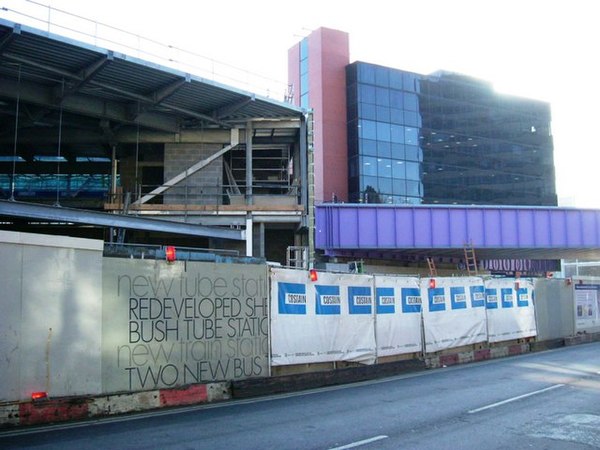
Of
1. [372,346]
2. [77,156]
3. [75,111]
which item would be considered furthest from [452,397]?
[77,156]

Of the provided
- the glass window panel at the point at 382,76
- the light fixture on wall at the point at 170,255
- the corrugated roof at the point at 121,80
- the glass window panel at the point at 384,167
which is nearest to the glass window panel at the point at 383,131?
the glass window panel at the point at 384,167

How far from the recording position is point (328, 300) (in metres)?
14.1

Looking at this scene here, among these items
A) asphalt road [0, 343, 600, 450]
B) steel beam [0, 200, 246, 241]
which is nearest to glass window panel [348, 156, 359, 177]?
steel beam [0, 200, 246, 241]

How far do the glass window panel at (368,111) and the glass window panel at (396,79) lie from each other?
3.57m

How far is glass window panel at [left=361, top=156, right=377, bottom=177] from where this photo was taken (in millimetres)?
60969

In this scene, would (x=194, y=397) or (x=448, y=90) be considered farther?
(x=448, y=90)

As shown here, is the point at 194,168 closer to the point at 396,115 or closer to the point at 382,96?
the point at 382,96

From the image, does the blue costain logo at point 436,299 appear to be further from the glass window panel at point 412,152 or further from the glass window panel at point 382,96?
the glass window panel at point 382,96

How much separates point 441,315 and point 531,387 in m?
5.41

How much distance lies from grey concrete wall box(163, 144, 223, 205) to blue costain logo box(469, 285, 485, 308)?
12.8m

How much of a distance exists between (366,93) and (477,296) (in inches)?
1818

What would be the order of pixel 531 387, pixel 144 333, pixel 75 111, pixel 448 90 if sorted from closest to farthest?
1. pixel 144 333
2. pixel 531 387
3. pixel 75 111
4. pixel 448 90

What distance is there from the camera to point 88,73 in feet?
68.1

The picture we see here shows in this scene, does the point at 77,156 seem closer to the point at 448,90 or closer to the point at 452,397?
the point at 452,397
